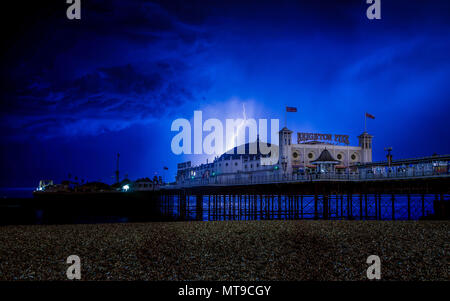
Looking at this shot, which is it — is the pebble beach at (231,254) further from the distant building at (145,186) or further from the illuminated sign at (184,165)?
the illuminated sign at (184,165)

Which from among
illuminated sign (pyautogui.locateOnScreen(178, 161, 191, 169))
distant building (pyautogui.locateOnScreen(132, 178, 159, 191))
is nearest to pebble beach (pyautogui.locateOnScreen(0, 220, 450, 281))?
distant building (pyautogui.locateOnScreen(132, 178, 159, 191))

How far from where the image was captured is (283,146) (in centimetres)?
7188

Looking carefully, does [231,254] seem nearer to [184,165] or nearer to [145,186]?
[145,186]

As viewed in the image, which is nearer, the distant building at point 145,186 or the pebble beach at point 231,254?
the pebble beach at point 231,254

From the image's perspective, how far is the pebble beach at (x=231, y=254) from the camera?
11.7 m

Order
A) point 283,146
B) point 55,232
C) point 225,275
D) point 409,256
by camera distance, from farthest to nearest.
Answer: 1. point 283,146
2. point 55,232
3. point 409,256
4. point 225,275

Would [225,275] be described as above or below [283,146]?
below

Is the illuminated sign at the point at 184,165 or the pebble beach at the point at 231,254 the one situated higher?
the illuminated sign at the point at 184,165

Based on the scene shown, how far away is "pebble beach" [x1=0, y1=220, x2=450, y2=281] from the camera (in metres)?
11.7

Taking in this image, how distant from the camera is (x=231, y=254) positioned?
14.1 metres

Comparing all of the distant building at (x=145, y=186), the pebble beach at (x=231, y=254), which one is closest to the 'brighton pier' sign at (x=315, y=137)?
the distant building at (x=145, y=186)
